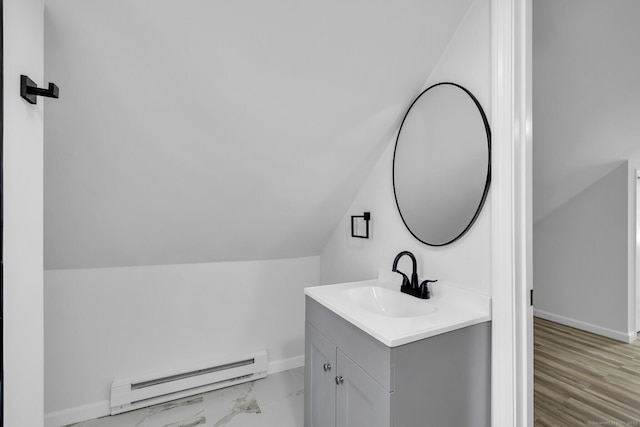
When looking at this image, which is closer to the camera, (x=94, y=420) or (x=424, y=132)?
(x=424, y=132)

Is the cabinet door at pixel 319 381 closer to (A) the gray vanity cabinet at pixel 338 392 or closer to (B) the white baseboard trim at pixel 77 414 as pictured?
(A) the gray vanity cabinet at pixel 338 392

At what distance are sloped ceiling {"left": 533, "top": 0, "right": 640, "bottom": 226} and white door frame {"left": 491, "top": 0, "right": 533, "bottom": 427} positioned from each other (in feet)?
2.52

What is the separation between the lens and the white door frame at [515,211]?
110 centimetres

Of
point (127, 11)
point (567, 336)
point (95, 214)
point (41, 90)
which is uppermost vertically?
point (127, 11)

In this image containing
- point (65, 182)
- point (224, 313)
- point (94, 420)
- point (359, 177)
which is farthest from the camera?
point (224, 313)

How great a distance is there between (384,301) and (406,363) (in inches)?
22.9

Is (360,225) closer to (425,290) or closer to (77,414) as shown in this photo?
(425,290)

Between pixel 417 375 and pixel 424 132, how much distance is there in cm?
110

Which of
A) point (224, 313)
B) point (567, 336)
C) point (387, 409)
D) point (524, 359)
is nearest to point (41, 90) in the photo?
point (387, 409)

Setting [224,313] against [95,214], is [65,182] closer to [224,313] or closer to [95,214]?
[95,214]

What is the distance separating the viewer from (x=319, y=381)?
1.45 m

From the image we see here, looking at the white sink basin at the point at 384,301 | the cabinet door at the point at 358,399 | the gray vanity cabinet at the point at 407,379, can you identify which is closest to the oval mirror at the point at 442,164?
the white sink basin at the point at 384,301

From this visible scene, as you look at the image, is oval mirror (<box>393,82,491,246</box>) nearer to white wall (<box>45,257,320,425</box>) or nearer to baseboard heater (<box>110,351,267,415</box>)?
white wall (<box>45,257,320,425</box>)

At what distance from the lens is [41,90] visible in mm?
883
